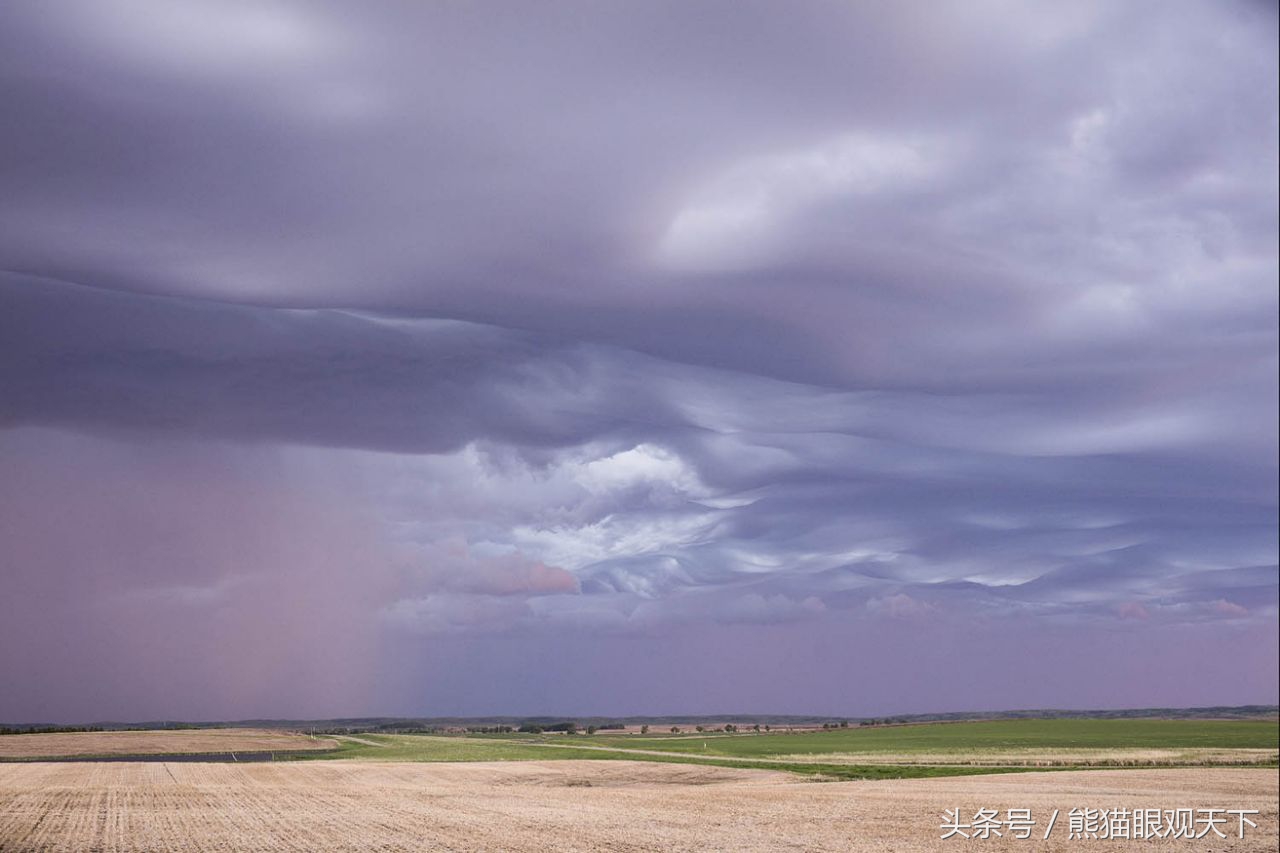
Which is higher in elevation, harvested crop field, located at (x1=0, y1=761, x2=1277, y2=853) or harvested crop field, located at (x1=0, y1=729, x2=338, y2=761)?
harvested crop field, located at (x1=0, y1=761, x2=1277, y2=853)

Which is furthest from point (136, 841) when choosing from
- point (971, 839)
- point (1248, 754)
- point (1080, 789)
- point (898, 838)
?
point (1248, 754)

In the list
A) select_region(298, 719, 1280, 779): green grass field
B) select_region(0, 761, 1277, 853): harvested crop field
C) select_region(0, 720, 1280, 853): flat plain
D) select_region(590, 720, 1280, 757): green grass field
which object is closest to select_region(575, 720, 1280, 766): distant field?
select_region(590, 720, 1280, 757): green grass field

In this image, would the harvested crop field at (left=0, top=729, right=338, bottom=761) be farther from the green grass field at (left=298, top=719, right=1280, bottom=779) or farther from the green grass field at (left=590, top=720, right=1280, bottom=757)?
the green grass field at (left=590, top=720, right=1280, bottom=757)

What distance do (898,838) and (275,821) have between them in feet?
91.9

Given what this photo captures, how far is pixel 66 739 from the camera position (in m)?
129

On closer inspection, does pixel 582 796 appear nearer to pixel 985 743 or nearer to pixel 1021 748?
pixel 1021 748

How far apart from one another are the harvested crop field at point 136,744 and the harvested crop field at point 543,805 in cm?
2273

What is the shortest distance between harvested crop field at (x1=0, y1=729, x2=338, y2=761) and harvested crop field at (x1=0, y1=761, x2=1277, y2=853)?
22728 millimetres

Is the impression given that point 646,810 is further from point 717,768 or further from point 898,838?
point 717,768

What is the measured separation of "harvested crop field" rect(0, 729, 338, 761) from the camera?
370 feet

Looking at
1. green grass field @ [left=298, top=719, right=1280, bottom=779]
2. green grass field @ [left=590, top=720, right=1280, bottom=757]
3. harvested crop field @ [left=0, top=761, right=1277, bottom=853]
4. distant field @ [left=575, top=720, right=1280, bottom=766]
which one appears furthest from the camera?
green grass field @ [left=590, top=720, right=1280, bottom=757]

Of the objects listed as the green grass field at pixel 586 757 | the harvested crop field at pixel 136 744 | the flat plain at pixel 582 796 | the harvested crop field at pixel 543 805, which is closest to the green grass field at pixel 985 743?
the flat plain at pixel 582 796

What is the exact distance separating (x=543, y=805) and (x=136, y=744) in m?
90.4

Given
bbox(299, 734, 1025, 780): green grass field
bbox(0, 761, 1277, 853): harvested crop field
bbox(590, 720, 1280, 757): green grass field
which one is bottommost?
bbox(590, 720, 1280, 757): green grass field
